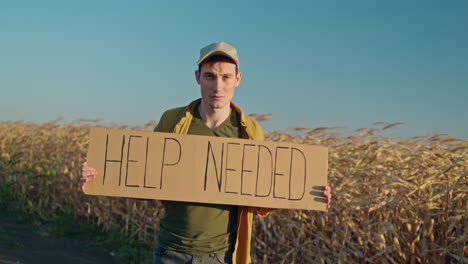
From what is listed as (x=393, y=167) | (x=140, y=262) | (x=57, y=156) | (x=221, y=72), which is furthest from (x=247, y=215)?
(x=57, y=156)

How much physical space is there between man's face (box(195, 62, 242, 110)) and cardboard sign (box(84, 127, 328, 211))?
0.82 feet

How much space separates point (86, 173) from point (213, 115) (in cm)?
80

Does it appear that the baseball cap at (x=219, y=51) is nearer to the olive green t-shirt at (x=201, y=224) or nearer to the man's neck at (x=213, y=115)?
the man's neck at (x=213, y=115)

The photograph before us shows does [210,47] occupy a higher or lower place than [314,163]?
higher

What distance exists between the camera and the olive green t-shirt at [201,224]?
223 cm

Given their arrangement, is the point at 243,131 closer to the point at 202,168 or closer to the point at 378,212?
the point at 202,168

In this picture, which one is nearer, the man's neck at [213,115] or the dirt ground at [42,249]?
the man's neck at [213,115]

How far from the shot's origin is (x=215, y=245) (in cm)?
224

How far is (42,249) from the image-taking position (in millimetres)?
4977

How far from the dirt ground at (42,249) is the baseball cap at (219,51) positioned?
323 centimetres

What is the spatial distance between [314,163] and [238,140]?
19.1 inches

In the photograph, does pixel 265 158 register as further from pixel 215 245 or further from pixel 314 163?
pixel 215 245

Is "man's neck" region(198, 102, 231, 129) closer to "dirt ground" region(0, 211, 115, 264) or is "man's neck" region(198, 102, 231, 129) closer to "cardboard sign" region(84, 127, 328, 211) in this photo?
"cardboard sign" region(84, 127, 328, 211)

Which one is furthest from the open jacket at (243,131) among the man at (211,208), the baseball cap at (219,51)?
the baseball cap at (219,51)
